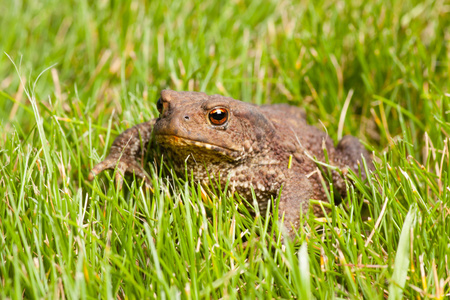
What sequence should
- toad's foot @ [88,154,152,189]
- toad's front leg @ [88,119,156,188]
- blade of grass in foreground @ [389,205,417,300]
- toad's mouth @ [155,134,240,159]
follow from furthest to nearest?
toad's front leg @ [88,119,156,188], toad's foot @ [88,154,152,189], toad's mouth @ [155,134,240,159], blade of grass in foreground @ [389,205,417,300]

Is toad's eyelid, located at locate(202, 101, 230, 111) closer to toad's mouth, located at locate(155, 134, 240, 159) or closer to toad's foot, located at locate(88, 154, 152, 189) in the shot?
toad's mouth, located at locate(155, 134, 240, 159)

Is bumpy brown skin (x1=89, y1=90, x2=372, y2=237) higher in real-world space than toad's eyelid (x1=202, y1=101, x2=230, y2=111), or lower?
lower

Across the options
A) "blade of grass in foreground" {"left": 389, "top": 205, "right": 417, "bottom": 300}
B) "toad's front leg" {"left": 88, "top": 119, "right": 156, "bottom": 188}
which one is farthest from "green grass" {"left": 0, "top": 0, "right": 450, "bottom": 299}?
"toad's front leg" {"left": 88, "top": 119, "right": 156, "bottom": 188}

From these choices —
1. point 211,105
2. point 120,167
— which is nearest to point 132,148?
point 120,167

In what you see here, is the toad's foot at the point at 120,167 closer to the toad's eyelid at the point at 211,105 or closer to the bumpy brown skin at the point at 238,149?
the bumpy brown skin at the point at 238,149

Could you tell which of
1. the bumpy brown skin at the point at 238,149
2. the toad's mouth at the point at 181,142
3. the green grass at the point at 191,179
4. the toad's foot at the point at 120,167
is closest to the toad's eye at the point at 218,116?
the bumpy brown skin at the point at 238,149

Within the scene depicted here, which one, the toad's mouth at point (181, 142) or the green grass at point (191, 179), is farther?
the toad's mouth at point (181, 142)

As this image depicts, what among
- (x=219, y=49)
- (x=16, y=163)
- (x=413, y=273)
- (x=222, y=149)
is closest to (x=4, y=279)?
(x=16, y=163)
